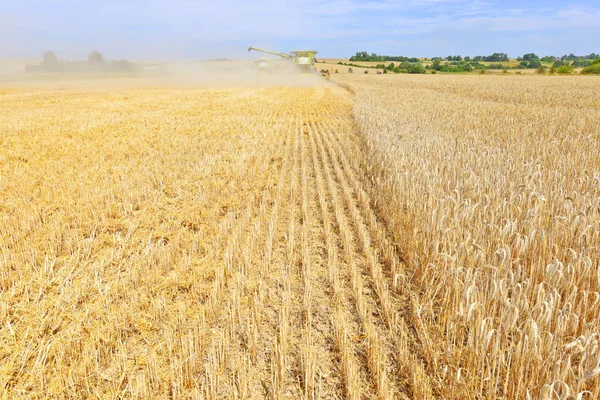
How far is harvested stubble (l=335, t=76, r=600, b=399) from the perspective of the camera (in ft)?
7.34

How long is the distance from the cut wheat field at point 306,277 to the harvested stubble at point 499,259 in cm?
3

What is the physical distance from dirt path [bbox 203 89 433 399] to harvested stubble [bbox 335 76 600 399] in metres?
0.23

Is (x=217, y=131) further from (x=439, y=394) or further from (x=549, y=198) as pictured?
(x=439, y=394)

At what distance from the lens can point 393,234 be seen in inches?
188

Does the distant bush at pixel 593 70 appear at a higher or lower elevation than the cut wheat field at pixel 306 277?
higher

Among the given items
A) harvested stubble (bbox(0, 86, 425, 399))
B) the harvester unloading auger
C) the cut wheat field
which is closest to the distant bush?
the harvester unloading auger

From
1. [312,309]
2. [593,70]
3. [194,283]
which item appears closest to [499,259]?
[312,309]

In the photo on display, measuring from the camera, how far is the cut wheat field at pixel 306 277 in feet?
8.05

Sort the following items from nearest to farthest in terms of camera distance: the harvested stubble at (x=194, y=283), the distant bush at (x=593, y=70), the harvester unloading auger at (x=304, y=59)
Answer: the harvested stubble at (x=194, y=283) → the harvester unloading auger at (x=304, y=59) → the distant bush at (x=593, y=70)

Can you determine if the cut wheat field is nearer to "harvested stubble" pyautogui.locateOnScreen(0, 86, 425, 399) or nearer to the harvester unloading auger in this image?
"harvested stubble" pyautogui.locateOnScreen(0, 86, 425, 399)

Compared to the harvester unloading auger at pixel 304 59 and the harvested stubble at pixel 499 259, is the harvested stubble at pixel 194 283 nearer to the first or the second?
the harvested stubble at pixel 499 259

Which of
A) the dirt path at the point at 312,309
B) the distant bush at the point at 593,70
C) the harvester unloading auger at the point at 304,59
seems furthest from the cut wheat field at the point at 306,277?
the distant bush at the point at 593,70

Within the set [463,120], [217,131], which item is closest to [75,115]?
[217,131]

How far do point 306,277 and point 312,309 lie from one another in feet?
1.48
